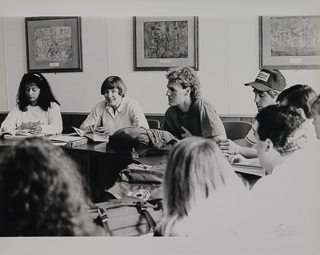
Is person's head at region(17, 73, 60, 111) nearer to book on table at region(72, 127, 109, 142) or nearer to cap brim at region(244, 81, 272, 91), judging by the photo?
book on table at region(72, 127, 109, 142)

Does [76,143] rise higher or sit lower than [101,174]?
higher

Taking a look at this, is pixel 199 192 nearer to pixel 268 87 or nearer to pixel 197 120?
pixel 197 120

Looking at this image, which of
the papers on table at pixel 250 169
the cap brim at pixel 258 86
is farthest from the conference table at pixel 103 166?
the cap brim at pixel 258 86

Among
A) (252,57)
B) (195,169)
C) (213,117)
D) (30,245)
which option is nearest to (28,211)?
(30,245)

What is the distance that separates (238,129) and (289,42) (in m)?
0.55

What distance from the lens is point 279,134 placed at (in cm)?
174

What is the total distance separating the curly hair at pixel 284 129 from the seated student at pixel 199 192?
270 millimetres

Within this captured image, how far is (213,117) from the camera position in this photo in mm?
1795

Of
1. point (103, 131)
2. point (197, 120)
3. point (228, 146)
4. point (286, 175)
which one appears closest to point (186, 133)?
point (197, 120)

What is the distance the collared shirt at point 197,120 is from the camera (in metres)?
1.76

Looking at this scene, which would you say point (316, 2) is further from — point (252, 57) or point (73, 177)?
point (73, 177)

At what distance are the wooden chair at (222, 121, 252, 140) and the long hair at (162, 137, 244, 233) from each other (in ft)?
0.41

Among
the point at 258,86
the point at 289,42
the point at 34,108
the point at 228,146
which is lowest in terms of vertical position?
the point at 228,146

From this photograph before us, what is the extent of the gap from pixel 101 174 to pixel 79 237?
35 centimetres
